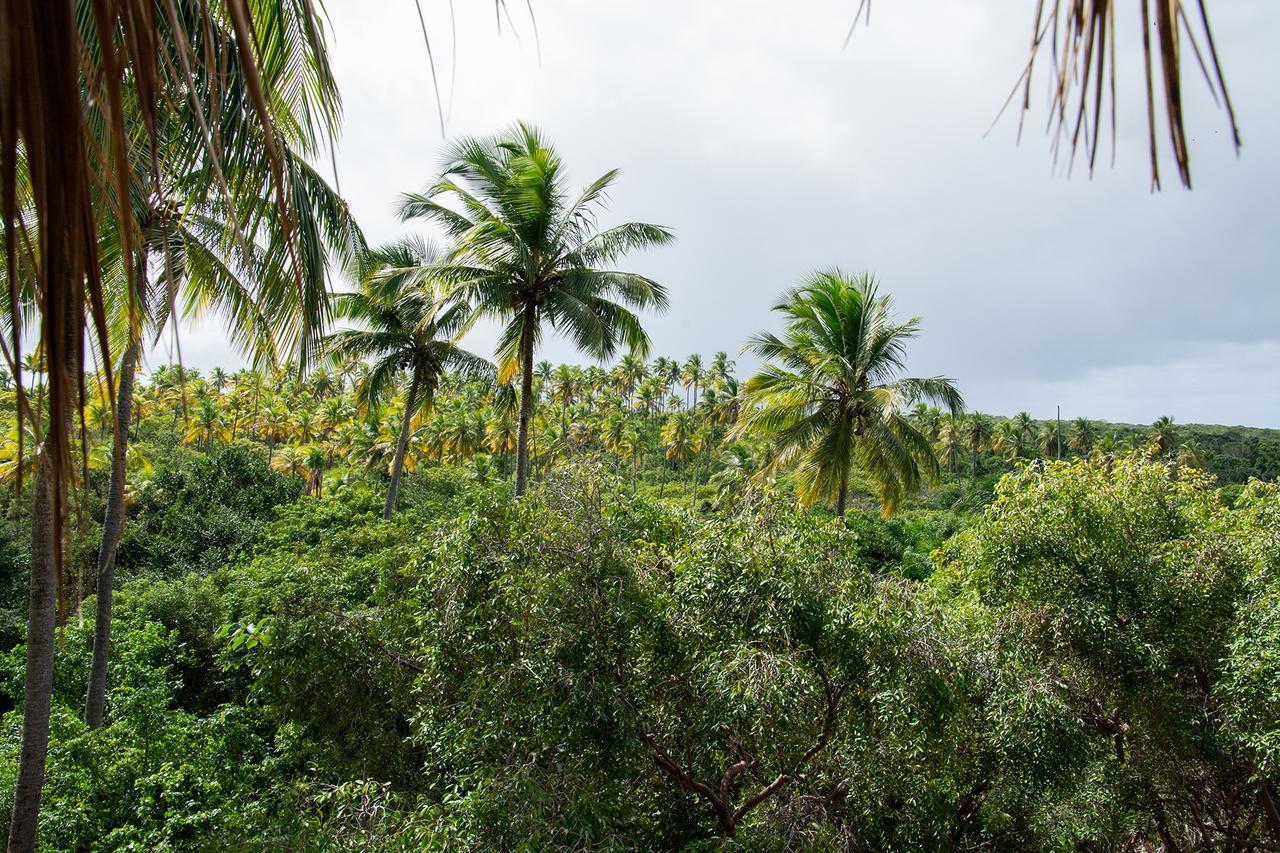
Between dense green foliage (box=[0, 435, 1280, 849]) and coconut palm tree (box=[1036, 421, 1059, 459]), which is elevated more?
coconut palm tree (box=[1036, 421, 1059, 459])

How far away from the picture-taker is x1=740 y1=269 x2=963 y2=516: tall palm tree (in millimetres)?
12859

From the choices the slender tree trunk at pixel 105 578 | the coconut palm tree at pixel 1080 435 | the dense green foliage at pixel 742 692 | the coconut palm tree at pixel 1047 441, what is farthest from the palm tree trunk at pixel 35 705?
the coconut palm tree at pixel 1080 435

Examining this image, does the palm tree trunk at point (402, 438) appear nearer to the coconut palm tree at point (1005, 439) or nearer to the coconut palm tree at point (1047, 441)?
the coconut palm tree at point (1005, 439)

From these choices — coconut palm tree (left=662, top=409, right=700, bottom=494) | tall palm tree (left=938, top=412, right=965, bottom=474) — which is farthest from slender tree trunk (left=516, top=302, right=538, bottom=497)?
tall palm tree (left=938, top=412, right=965, bottom=474)

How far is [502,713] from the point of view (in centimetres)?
534

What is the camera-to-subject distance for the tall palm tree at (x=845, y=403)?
42.2 ft

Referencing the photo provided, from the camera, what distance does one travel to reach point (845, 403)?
13.0m

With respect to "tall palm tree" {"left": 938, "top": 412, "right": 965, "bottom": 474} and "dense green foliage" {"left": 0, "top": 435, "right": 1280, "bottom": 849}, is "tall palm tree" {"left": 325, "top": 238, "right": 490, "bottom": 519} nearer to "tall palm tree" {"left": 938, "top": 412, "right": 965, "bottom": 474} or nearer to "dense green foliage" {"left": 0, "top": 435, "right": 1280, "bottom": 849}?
"dense green foliage" {"left": 0, "top": 435, "right": 1280, "bottom": 849}

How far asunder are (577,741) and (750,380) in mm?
9566

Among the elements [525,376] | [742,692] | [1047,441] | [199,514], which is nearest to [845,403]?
[525,376]

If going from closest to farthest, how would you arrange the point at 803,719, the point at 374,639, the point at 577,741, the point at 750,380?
1. the point at 577,741
2. the point at 803,719
3. the point at 374,639
4. the point at 750,380

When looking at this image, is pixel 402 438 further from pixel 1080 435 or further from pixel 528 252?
pixel 1080 435

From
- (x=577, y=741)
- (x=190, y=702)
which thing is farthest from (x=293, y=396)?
(x=577, y=741)

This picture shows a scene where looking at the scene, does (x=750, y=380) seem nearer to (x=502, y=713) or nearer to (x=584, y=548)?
(x=584, y=548)
